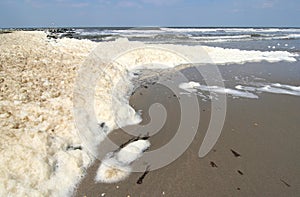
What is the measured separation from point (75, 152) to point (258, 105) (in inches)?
200

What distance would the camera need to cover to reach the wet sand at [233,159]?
371 cm

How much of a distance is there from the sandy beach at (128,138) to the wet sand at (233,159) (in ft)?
0.05

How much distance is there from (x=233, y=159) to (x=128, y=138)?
1.95m

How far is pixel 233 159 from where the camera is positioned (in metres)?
4.47

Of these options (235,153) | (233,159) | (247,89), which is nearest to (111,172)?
(233,159)

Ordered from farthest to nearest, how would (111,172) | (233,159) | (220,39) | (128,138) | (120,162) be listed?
(220,39) < (128,138) < (233,159) < (120,162) < (111,172)

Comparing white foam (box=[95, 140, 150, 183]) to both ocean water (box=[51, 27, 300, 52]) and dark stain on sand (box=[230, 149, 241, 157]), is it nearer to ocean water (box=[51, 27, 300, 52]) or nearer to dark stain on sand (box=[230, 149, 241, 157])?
dark stain on sand (box=[230, 149, 241, 157])

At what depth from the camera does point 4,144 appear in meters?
3.83

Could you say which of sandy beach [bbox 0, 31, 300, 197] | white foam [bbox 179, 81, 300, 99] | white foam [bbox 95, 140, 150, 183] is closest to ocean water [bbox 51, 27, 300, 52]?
white foam [bbox 179, 81, 300, 99]

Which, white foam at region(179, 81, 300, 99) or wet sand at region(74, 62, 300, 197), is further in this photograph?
white foam at region(179, 81, 300, 99)

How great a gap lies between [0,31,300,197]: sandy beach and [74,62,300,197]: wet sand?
0.01 metres

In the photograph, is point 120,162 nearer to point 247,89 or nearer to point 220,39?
point 247,89

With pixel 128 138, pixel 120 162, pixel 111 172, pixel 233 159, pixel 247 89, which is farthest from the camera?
pixel 247 89

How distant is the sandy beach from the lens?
3666mm
